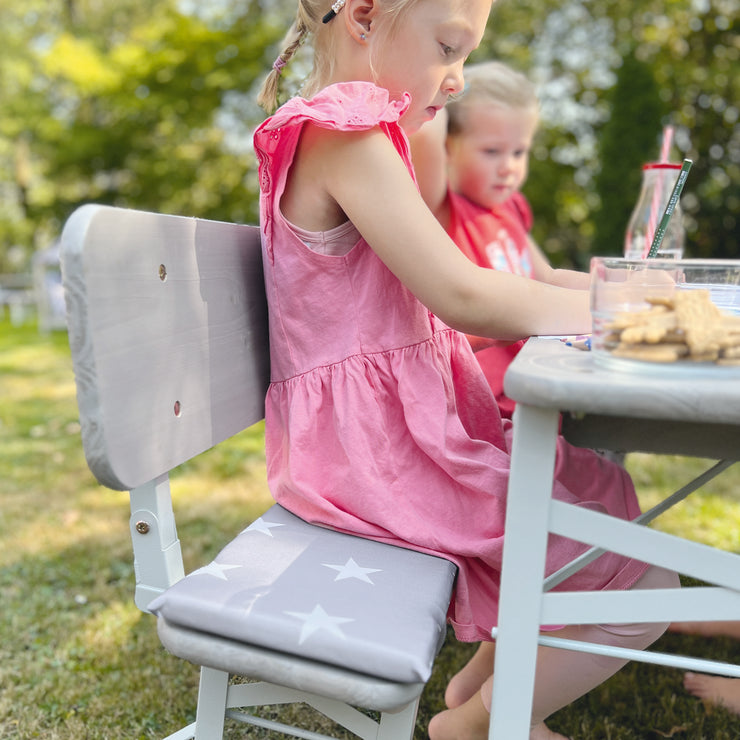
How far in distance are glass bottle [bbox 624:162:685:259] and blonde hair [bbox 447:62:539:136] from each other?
550mm

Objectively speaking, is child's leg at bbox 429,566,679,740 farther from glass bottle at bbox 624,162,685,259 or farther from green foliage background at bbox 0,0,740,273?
green foliage background at bbox 0,0,740,273

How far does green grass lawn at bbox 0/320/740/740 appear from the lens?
60.0 inches

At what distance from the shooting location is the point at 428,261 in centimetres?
97

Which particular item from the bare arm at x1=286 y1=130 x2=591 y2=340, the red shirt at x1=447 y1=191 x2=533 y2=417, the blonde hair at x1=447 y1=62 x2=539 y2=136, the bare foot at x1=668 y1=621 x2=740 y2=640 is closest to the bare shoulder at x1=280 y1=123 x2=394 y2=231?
the bare arm at x1=286 y1=130 x2=591 y2=340

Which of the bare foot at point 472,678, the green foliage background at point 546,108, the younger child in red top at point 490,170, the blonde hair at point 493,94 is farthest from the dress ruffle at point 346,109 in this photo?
the green foliage background at point 546,108

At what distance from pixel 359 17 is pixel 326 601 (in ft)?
2.84

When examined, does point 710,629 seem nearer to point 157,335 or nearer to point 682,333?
point 682,333

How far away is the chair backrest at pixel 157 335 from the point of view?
0.83 metres

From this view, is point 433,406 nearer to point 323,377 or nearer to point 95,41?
point 323,377

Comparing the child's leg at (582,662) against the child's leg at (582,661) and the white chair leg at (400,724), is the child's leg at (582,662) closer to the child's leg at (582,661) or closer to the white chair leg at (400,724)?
the child's leg at (582,661)

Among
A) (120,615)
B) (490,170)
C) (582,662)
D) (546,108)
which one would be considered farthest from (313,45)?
(546,108)

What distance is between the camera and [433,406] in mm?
1122

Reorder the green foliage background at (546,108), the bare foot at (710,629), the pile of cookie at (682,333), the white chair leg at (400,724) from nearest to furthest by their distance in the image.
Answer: the pile of cookie at (682,333), the white chair leg at (400,724), the bare foot at (710,629), the green foliage background at (546,108)

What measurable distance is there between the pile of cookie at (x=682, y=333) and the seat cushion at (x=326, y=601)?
38 centimetres
